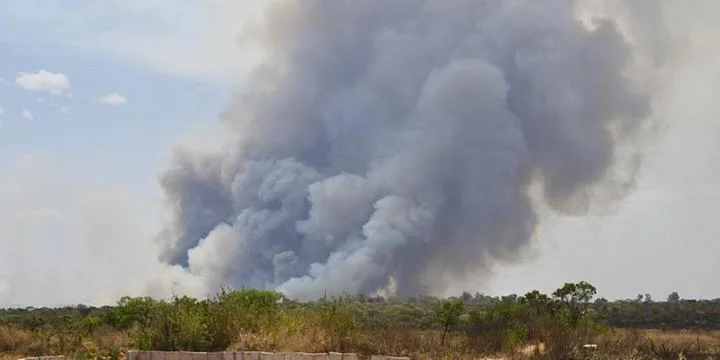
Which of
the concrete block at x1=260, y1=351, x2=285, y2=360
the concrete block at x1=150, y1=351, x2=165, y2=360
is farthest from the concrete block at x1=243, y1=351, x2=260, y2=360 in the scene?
the concrete block at x1=150, y1=351, x2=165, y2=360

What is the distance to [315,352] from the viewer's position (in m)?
14.0

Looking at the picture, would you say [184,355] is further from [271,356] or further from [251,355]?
[271,356]

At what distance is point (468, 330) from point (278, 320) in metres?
8.30

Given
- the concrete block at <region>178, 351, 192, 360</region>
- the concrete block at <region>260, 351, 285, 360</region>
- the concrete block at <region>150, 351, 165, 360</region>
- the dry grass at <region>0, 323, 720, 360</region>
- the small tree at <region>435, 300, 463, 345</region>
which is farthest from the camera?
the small tree at <region>435, 300, 463, 345</region>

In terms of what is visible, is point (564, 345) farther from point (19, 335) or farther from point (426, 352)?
point (19, 335)

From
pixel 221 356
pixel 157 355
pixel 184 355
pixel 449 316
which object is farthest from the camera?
pixel 449 316

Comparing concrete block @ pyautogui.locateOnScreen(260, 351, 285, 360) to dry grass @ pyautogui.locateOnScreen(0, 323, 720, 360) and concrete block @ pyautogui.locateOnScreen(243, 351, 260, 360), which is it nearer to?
concrete block @ pyautogui.locateOnScreen(243, 351, 260, 360)

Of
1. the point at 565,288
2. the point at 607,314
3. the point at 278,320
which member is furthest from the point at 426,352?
the point at 607,314

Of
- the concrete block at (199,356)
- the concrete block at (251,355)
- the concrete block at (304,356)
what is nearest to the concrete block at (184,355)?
the concrete block at (199,356)

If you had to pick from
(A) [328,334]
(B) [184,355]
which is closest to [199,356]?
(B) [184,355]

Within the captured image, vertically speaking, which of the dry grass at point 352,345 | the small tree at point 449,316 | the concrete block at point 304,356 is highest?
the small tree at point 449,316

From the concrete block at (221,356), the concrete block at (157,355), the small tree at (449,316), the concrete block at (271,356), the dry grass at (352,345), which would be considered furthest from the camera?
the small tree at (449,316)

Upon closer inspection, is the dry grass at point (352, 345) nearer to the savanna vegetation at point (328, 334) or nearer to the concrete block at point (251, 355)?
the savanna vegetation at point (328, 334)

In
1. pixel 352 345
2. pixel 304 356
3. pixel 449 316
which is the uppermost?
pixel 449 316
